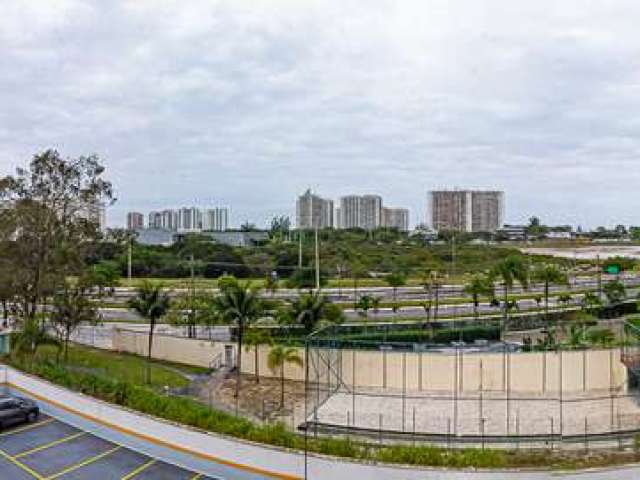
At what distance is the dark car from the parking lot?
33 cm

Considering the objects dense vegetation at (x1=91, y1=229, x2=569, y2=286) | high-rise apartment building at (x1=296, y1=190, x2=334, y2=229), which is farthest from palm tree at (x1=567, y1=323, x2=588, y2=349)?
high-rise apartment building at (x1=296, y1=190, x2=334, y2=229)

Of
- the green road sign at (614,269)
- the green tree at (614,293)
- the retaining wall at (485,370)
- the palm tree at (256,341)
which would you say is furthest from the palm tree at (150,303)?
the green road sign at (614,269)

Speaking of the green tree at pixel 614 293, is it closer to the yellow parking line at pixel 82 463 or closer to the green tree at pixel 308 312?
the green tree at pixel 308 312

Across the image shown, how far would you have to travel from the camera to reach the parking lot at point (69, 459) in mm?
22906

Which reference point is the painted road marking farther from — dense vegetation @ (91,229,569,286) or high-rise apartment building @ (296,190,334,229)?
high-rise apartment building @ (296,190,334,229)

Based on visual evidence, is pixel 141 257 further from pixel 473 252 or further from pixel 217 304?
pixel 217 304

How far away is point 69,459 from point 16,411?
510 centimetres

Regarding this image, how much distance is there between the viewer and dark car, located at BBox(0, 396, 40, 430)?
27.8 m

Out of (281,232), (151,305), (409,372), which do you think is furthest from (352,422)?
(281,232)

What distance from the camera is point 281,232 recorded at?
146250mm

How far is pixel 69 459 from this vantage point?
24.5 m

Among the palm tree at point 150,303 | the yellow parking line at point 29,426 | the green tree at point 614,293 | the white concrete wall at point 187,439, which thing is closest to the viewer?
the white concrete wall at point 187,439

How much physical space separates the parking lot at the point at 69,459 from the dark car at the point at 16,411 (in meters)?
0.33

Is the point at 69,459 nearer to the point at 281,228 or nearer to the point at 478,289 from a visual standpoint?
the point at 478,289
